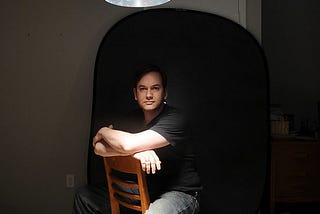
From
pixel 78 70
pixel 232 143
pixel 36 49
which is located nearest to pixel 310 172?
pixel 232 143

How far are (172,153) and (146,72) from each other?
454 mm

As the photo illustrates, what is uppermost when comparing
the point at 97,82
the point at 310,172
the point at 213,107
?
the point at 97,82

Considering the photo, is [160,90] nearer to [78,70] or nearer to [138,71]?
[138,71]

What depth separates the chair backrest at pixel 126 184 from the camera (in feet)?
5.32

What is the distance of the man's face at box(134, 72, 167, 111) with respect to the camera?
176cm

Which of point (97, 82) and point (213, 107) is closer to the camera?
point (213, 107)

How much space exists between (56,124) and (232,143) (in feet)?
3.64

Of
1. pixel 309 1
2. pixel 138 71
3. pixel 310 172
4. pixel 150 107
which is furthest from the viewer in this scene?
pixel 309 1

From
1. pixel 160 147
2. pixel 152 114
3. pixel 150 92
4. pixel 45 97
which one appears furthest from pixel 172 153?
pixel 45 97

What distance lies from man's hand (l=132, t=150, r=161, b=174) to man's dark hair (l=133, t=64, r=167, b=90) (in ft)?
1.18

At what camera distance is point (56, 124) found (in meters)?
2.22

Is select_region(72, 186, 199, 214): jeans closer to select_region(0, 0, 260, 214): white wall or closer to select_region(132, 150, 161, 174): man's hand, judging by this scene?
select_region(132, 150, 161, 174): man's hand

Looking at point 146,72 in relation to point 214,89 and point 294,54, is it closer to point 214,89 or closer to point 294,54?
point 214,89

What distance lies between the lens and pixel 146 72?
6.05ft
